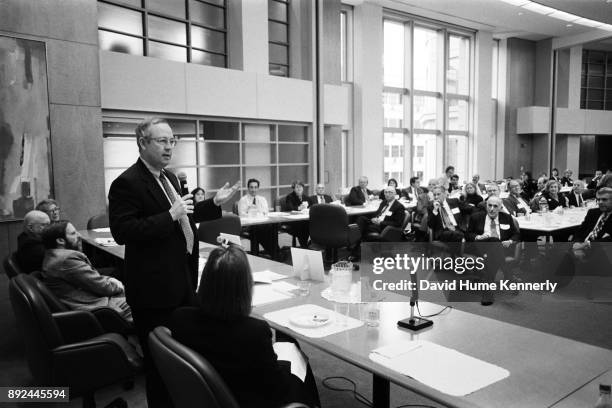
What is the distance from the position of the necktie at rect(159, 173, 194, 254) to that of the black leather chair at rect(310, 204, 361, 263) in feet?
12.1

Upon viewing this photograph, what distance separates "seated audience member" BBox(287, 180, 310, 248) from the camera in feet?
25.0

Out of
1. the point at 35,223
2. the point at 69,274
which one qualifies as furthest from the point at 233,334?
the point at 35,223

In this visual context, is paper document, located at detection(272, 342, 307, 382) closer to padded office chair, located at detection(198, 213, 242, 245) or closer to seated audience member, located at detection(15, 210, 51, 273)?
seated audience member, located at detection(15, 210, 51, 273)

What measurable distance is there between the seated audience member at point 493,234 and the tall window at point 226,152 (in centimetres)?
532

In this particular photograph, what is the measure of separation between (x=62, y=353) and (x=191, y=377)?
1.34 meters

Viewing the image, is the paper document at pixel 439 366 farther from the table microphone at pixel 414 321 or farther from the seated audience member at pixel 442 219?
the seated audience member at pixel 442 219

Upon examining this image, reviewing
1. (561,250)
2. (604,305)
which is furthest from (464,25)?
(604,305)

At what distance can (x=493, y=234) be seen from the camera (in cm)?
550

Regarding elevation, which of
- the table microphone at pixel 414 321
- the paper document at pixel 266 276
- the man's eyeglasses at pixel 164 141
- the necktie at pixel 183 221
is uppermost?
the man's eyeglasses at pixel 164 141

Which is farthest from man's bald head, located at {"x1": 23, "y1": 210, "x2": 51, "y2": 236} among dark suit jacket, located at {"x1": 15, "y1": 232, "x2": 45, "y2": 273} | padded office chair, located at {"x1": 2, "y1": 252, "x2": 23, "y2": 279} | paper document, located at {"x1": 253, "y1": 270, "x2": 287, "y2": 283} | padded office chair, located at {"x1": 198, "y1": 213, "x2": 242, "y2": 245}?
paper document, located at {"x1": 253, "y1": 270, "x2": 287, "y2": 283}

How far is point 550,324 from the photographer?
4543 mm

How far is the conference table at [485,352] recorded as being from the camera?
1574 millimetres

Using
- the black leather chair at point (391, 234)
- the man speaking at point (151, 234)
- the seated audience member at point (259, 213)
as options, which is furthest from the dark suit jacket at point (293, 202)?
the man speaking at point (151, 234)

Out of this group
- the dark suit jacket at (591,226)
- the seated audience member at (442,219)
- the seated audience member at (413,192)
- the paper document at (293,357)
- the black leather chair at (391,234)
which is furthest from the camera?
the seated audience member at (413,192)
